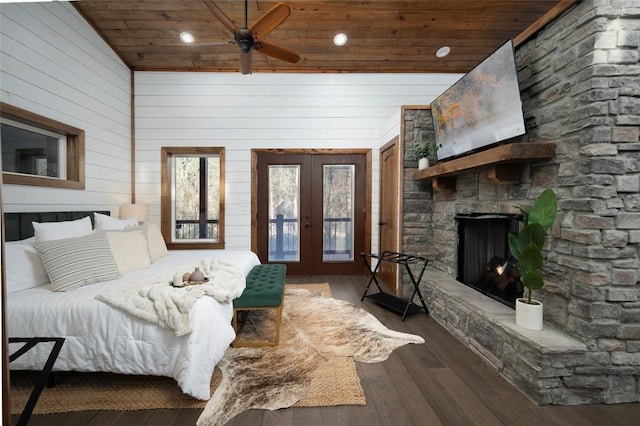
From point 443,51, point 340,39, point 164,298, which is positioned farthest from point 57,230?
point 443,51

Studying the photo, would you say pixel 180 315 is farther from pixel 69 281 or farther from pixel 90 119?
pixel 90 119

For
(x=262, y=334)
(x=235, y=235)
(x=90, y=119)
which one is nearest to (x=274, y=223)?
(x=235, y=235)

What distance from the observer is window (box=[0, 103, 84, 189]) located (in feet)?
8.68

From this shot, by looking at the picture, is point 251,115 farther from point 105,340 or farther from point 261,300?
point 105,340

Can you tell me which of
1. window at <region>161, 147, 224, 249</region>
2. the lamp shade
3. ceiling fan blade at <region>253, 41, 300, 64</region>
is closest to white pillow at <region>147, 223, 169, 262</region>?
the lamp shade

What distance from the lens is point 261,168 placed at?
4590mm

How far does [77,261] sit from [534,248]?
325 cm

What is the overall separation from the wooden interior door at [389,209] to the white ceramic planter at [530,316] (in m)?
1.71

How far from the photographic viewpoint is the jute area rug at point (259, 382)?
1.75 meters

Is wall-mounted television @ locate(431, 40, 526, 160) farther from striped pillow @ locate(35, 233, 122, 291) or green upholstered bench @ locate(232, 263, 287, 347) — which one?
striped pillow @ locate(35, 233, 122, 291)

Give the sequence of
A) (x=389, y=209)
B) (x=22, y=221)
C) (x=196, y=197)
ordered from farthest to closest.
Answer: (x=196, y=197) → (x=389, y=209) → (x=22, y=221)

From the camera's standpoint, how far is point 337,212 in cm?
470

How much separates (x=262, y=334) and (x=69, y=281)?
1.52 metres

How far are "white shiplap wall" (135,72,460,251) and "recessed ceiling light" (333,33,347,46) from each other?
0.57 metres
